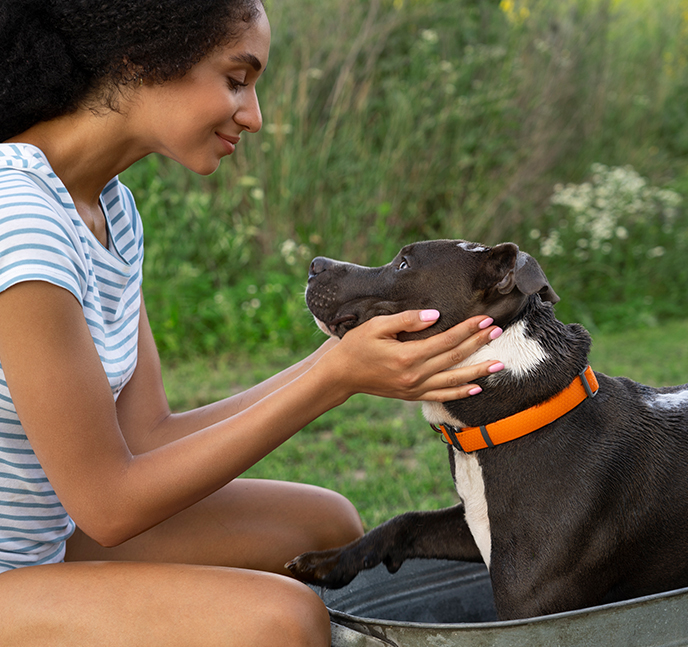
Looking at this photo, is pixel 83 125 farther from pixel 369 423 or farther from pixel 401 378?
pixel 369 423

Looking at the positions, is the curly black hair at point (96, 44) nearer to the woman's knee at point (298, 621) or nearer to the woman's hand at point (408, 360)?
the woman's hand at point (408, 360)

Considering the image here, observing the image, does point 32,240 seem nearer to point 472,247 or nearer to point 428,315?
point 428,315

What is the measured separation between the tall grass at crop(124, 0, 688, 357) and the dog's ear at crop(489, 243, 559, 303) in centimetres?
356

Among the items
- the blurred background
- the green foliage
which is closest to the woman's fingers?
the blurred background

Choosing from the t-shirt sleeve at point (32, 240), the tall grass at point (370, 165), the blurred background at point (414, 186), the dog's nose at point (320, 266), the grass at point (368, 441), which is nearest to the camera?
the t-shirt sleeve at point (32, 240)

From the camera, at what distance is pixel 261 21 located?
1889 mm

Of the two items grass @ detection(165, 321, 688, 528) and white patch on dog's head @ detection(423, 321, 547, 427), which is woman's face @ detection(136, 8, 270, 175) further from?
grass @ detection(165, 321, 688, 528)

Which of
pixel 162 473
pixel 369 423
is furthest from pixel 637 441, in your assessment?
pixel 369 423

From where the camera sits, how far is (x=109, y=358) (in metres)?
1.94

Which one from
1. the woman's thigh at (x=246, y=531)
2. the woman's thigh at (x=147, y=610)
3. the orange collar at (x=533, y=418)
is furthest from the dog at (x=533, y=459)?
the woman's thigh at (x=147, y=610)

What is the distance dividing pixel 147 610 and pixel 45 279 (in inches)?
28.0

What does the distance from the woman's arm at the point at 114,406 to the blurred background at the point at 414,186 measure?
2864 mm

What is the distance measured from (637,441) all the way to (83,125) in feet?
5.19

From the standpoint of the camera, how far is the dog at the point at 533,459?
6.06ft
